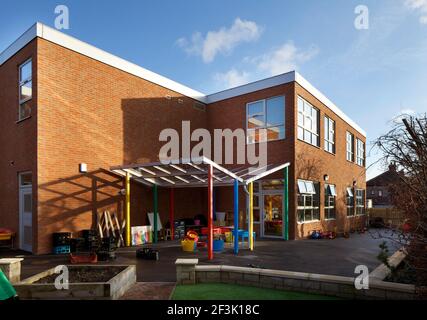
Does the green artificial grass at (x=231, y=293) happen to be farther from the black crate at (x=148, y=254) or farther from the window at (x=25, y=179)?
the window at (x=25, y=179)

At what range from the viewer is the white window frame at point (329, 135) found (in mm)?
18281

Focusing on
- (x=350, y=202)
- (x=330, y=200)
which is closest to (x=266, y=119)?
(x=330, y=200)

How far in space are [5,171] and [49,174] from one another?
10.3ft

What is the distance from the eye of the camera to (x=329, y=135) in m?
18.9

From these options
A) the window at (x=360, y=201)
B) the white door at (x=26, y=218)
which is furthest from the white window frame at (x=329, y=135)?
the white door at (x=26, y=218)

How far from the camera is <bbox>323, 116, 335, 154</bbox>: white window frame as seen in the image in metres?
18.3

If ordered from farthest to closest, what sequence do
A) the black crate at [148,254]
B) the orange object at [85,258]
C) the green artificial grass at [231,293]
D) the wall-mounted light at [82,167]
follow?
the wall-mounted light at [82,167]
the black crate at [148,254]
the orange object at [85,258]
the green artificial grass at [231,293]

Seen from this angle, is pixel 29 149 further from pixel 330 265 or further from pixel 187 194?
pixel 330 265

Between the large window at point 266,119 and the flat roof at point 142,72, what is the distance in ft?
2.55

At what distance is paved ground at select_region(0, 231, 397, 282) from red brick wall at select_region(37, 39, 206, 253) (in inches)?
76.6

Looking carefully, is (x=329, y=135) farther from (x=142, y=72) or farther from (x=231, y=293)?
(x=231, y=293)

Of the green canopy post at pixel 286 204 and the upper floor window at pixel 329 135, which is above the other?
the upper floor window at pixel 329 135

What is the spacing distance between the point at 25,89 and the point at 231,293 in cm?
1031
